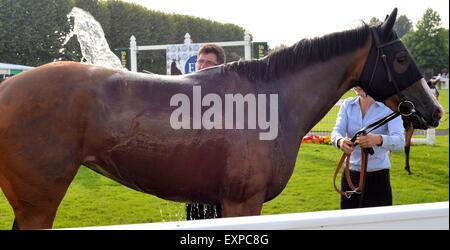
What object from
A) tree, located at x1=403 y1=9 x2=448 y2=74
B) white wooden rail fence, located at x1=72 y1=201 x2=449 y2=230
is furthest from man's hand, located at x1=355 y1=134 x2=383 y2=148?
tree, located at x1=403 y1=9 x2=448 y2=74

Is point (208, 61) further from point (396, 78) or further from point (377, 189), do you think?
point (377, 189)

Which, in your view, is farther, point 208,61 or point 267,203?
point 267,203

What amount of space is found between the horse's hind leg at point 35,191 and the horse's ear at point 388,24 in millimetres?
1841

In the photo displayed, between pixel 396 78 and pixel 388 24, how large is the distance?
310 mm

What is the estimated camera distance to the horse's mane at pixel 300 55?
7.94 ft

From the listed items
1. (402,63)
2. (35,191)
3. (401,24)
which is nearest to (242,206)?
(35,191)

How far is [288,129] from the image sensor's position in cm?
242

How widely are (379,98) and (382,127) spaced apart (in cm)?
52

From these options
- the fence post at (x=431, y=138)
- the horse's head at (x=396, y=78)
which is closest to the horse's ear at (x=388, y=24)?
the horse's head at (x=396, y=78)

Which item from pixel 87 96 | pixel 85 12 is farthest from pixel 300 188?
pixel 87 96

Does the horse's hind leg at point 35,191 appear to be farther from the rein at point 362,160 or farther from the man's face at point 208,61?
the rein at point 362,160

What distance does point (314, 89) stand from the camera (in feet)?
8.29

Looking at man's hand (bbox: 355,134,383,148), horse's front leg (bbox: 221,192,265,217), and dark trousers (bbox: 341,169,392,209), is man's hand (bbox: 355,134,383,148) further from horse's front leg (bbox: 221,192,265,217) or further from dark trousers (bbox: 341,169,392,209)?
horse's front leg (bbox: 221,192,265,217)
